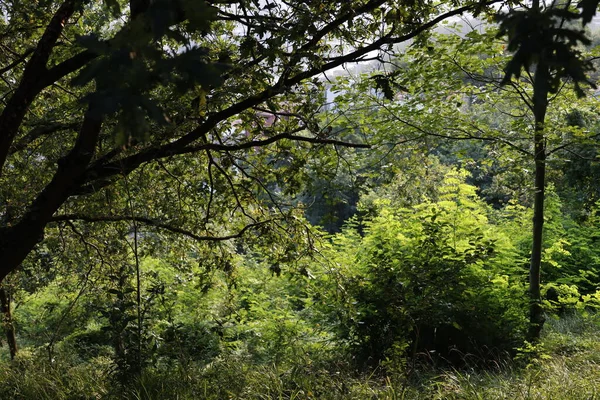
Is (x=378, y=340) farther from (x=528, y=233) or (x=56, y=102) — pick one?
(x=528, y=233)

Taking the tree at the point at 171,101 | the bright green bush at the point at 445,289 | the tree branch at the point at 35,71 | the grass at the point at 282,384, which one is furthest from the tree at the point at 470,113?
the tree branch at the point at 35,71

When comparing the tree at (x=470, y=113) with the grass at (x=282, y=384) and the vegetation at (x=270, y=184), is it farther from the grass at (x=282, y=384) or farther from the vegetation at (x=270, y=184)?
the grass at (x=282, y=384)

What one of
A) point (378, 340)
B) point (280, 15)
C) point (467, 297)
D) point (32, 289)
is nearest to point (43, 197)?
point (280, 15)

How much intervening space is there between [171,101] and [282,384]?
248 centimetres

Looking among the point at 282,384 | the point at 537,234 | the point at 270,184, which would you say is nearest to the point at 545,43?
the point at 282,384

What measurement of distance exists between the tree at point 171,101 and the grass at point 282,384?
1326mm

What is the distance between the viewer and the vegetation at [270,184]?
3027mm

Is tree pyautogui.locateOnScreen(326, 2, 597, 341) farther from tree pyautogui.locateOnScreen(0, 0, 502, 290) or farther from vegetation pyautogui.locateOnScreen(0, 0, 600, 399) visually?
tree pyautogui.locateOnScreen(0, 0, 502, 290)

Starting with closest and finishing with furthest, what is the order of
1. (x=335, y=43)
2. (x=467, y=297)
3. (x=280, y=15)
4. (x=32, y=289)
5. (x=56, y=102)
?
(x=280, y=15) → (x=335, y=43) → (x=56, y=102) → (x=32, y=289) → (x=467, y=297)

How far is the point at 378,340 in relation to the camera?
633 centimetres

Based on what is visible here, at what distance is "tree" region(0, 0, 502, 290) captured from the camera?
129 centimetres

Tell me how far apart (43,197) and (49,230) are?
2.18m

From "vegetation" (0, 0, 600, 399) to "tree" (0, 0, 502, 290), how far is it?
14mm

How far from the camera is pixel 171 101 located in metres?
3.35
